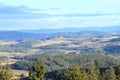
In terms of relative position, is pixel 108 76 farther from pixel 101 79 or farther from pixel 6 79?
pixel 6 79

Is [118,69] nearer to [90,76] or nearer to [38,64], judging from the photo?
[90,76]

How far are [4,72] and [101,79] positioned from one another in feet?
193

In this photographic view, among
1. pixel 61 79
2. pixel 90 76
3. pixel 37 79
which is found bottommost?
pixel 61 79

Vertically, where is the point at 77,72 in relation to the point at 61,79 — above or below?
above

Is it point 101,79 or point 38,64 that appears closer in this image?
point 38,64

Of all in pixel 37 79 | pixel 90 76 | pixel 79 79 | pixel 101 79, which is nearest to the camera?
pixel 37 79

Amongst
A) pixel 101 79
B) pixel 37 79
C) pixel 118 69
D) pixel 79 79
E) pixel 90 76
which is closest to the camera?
pixel 37 79

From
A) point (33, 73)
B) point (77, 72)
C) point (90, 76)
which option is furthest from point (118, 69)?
point (33, 73)

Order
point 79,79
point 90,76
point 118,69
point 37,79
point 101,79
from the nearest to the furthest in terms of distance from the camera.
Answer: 1. point 37,79
2. point 79,79
3. point 90,76
4. point 101,79
5. point 118,69

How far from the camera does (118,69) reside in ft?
621

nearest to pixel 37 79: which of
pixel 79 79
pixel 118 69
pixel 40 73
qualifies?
pixel 40 73

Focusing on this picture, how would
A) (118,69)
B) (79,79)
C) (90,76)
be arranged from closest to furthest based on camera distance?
(79,79) → (90,76) → (118,69)

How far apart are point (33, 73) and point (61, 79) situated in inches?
4578

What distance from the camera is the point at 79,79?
89.2m
